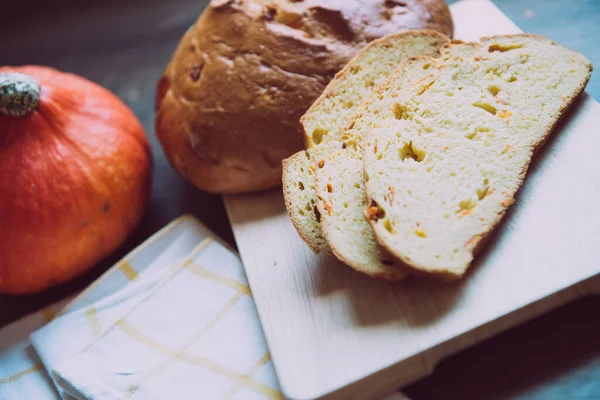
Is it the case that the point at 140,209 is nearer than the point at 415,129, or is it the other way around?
the point at 415,129

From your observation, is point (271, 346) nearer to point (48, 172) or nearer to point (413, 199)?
point (413, 199)

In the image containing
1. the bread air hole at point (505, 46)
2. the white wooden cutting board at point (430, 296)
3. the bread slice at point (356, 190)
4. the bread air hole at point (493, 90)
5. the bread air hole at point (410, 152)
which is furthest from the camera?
the bread air hole at point (505, 46)

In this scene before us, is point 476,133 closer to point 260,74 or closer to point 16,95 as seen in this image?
point 260,74

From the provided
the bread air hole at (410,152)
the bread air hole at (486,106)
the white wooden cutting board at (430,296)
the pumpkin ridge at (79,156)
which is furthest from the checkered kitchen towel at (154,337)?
the bread air hole at (486,106)

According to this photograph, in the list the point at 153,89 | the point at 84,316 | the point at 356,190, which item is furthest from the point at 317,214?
the point at 153,89

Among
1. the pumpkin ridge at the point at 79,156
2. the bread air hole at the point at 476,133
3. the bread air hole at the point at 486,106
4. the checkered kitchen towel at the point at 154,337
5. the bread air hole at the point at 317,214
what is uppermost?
the bread air hole at the point at 486,106

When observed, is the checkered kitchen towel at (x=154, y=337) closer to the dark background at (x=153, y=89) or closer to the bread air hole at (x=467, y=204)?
the dark background at (x=153, y=89)

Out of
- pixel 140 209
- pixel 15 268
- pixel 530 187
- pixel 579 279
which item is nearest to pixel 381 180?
pixel 530 187
